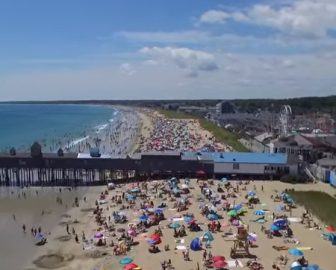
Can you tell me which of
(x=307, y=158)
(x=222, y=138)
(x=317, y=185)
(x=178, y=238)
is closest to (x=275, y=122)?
(x=222, y=138)

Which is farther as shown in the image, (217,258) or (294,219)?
(294,219)

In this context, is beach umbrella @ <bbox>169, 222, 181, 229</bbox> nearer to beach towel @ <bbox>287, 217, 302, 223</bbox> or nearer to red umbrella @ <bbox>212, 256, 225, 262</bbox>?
red umbrella @ <bbox>212, 256, 225, 262</bbox>

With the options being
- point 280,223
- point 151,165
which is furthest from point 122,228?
point 151,165

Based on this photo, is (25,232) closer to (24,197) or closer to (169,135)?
(24,197)

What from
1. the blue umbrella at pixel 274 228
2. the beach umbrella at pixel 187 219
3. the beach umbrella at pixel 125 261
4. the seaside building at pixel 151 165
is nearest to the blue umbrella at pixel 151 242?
the beach umbrella at pixel 125 261

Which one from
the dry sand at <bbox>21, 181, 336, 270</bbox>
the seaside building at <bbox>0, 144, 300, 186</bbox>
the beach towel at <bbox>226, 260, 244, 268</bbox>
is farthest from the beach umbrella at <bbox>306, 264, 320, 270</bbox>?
the seaside building at <bbox>0, 144, 300, 186</bbox>

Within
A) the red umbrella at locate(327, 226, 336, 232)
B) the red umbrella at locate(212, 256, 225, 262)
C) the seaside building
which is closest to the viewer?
the red umbrella at locate(212, 256, 225, 262)

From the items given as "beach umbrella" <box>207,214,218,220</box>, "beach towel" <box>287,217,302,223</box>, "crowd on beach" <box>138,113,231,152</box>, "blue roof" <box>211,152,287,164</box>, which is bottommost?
"beach towel" <box>287,217,302,223</box>

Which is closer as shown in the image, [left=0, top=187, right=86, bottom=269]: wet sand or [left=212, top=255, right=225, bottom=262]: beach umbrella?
[left=212, top=255, right=225, bottom=262]: beach umbrella

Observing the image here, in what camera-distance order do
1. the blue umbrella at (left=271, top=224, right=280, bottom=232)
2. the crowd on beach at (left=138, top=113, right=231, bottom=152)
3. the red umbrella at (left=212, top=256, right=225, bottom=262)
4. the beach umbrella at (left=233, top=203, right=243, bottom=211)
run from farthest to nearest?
the crowd on beach at (left=138, top=113, right=231, bottom=152) → the beach umbrella at (left=233, top=203, right=243, bottom=211) → the blue umbrella at (left=271, top=224, right=280, bottom=232) → the red umbrella at (left=212, top=256, right=225, bottom=262)

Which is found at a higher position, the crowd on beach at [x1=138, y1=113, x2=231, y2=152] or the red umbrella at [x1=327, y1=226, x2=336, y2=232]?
the crowd on beach at [x1=138, y1=113, x2=231, y2=152]

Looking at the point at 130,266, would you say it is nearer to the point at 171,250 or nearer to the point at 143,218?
the point at 171,250

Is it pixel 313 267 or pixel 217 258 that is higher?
pixel 217 258
